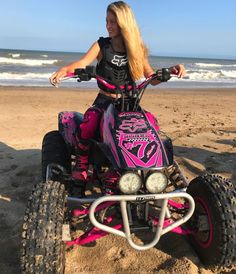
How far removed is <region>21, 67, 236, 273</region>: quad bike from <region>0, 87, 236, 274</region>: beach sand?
22 cm

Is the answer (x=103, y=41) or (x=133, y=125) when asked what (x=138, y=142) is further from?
(x=103, y=41)

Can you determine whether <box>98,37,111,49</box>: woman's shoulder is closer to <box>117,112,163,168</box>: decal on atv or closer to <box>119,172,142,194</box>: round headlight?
<box>117,112,163,168</box>: decal on atv

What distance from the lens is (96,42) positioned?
4.33m

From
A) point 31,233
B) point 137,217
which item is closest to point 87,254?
point 137,217

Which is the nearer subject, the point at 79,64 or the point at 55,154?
the point at 79,64

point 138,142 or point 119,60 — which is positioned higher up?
point 119,60

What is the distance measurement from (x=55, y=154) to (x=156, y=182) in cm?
206

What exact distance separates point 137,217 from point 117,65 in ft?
5.63

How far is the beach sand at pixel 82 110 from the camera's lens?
3.35 meters

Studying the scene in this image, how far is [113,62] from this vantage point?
167 inches

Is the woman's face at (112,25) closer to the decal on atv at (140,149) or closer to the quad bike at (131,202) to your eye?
the quad bike at (131,202)

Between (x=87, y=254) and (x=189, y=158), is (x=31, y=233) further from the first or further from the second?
(x=189, y=158)

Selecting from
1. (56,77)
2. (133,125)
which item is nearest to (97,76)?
(56,77)

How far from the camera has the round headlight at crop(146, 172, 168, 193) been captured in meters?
2.89
